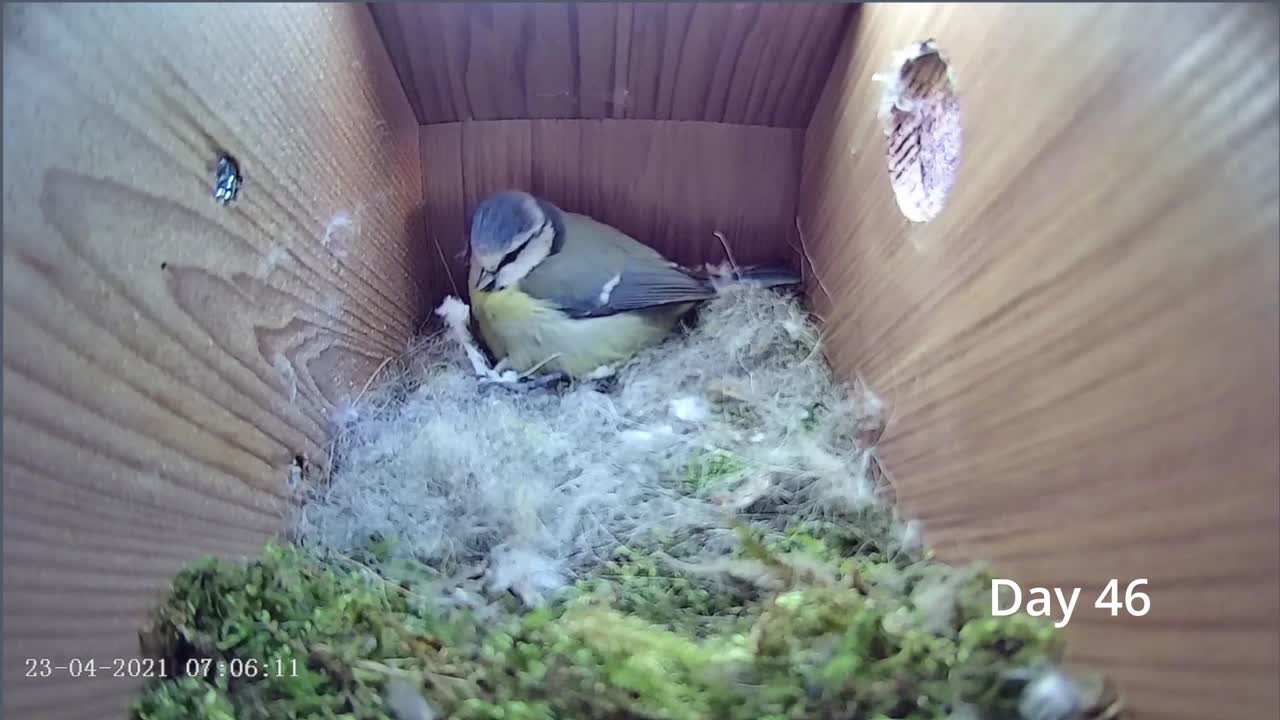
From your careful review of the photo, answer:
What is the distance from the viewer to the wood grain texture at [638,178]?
1.46 m

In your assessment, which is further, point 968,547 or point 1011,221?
point 968,547

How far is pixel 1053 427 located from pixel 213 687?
0.68 m

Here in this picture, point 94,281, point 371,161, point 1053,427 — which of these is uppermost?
point 371,161

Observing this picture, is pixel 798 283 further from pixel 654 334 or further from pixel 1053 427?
pixel 1053 427

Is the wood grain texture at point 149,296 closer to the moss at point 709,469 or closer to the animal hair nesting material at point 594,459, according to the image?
the animal hair nesting material at point 594,459

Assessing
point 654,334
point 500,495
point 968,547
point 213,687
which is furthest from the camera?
point 654,334

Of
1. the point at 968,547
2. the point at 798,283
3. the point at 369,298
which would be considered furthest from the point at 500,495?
the point at 798,283

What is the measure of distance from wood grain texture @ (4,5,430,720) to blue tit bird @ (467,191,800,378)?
49cm

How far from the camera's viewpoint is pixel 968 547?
35.0 inches

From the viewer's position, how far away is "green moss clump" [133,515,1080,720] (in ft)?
2.46

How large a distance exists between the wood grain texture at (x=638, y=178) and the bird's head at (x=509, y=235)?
3 cm

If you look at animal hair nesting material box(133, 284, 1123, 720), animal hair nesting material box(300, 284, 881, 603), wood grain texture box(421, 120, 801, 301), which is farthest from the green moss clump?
wood grain texture box(421, 120, 801, 301)
